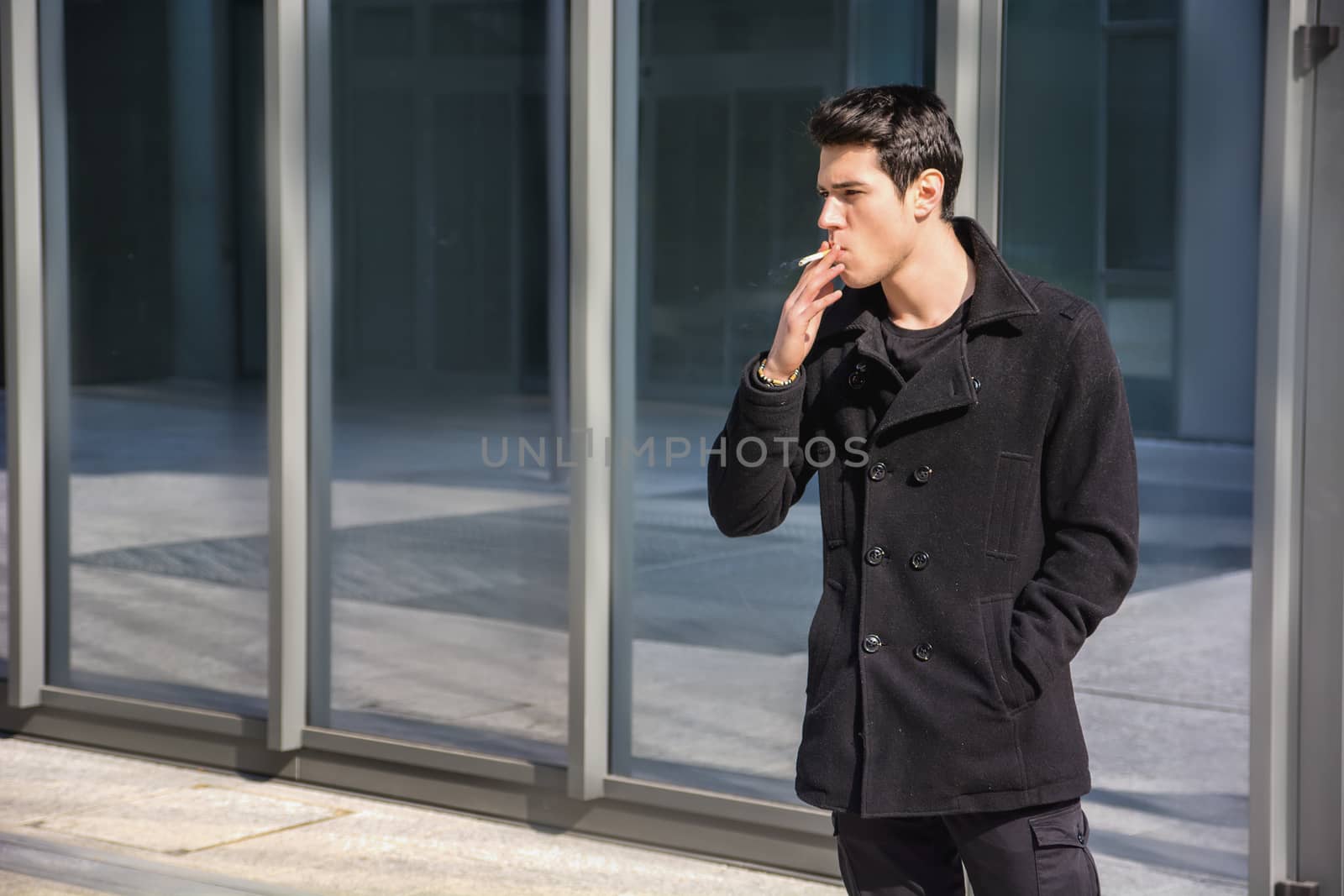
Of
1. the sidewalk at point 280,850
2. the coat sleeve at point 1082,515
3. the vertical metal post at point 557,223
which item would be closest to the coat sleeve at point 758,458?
the coat sleeve at point 1082,515

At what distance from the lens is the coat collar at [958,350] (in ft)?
7.75

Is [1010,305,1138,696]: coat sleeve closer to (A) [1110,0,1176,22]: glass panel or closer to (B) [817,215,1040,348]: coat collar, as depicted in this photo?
(B) [817,215,1040,348]: coat collar

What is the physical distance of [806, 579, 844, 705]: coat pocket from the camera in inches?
97.0

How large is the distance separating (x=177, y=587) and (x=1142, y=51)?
3752 mm

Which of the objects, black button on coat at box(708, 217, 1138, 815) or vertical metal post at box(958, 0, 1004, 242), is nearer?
black button on coat at box(708, 217, 1138, 815)

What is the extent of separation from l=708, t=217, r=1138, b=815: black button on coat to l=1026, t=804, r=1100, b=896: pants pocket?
0.05m

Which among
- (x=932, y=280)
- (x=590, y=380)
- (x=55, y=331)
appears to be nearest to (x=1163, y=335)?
(x=590, y=380)

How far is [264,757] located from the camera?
572cm

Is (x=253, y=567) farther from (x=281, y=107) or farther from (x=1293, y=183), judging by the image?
(x=1293, y=183)

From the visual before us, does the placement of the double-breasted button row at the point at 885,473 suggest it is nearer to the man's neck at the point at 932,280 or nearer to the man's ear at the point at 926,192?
the man's neck at the point at 932,280

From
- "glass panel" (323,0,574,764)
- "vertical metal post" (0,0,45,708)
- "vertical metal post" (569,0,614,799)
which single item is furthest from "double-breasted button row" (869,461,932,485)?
"vertical metal post" (0,0,45,708)

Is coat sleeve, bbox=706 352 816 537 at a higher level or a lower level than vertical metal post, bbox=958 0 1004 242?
lower

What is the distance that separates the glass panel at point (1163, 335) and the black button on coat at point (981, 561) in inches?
69.5

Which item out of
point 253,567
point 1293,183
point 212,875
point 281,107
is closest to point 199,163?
point 281,107
